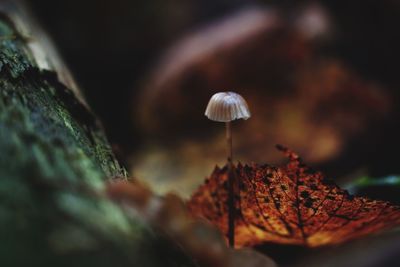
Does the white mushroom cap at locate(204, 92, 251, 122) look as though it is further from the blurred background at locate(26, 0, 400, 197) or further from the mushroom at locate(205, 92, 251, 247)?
the blurred background at locate(26, 0, 400, 197)

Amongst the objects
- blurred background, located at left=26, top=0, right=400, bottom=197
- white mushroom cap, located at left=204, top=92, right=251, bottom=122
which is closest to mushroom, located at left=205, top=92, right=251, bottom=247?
white mushroom cap, located at left=204, top=92, right=251, bottom=122

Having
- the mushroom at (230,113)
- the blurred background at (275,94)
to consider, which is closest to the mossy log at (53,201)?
the mushroom at (230,113)

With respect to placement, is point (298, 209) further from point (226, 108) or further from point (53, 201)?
point (53, 201)

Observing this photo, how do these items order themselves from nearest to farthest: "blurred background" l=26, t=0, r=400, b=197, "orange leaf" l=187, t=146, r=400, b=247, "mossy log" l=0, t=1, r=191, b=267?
"mossy log" l=0, t=1, r=191, b=267
"orange leaf" l=187, t=146, r=400, b=247
"blurred background" l=26, t=0, r=400, b=197

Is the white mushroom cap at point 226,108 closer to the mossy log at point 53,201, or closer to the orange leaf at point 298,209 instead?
the orange leaf at point 298,209

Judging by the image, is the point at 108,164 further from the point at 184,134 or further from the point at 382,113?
the point at 382,113

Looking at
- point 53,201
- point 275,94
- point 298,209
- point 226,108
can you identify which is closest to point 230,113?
point 226,108
